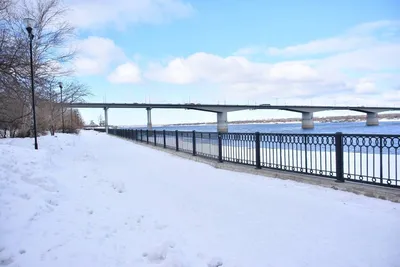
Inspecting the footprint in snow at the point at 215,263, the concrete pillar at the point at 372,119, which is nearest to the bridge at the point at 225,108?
the concrete pillar at the point at 372,119

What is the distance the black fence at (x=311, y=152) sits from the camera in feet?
21.8

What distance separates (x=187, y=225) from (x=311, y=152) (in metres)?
4.80

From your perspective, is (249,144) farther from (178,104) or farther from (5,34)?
(178,104)

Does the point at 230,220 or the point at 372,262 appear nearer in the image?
the point at 372,262

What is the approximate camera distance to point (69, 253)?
3.68 metres

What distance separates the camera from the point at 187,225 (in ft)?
16.2

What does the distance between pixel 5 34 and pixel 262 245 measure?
621 inches

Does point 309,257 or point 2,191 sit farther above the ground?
point 2,191

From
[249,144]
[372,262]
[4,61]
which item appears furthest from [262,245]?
[4,61]

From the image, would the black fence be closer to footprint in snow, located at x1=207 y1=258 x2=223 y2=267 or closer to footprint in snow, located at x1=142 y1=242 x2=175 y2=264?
footprint in snow, located at x1=207 y1=258 x2=223 y2=267

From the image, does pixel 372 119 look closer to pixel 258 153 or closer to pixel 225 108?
pixel 225 108

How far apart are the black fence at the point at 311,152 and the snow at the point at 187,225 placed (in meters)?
0.83

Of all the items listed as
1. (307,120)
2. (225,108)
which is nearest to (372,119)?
(307,120)

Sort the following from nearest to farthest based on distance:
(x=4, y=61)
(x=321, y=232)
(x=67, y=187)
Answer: (x=321, y=232)
(x=67, y=187)
(x=4, y=61)
